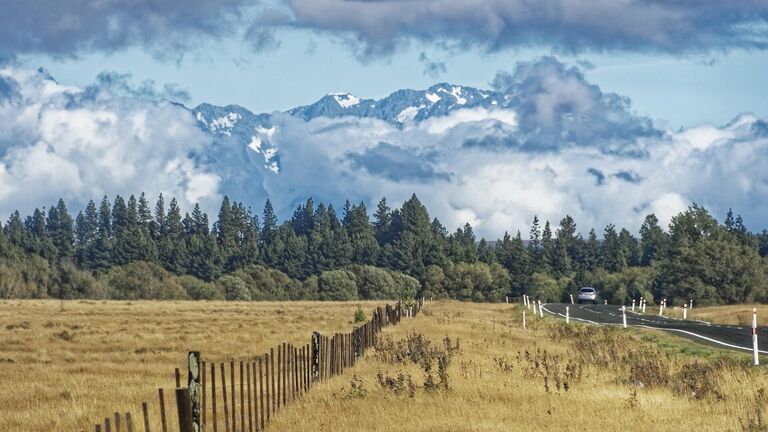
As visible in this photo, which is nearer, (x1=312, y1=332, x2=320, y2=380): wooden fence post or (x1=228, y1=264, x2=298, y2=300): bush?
(x1=312, y1=332, x2=320, y2=380): wooden fence post

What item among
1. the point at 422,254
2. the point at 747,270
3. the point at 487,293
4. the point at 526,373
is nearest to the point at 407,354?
the point at 526,373

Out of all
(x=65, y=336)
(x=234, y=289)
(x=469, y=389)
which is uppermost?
(x=234, y=289)

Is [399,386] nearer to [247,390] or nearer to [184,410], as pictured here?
[247,390]

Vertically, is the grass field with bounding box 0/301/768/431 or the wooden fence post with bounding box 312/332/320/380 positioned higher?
the wooden fence post with bounding box 312/332/320/380

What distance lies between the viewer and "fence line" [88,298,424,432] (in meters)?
12.7

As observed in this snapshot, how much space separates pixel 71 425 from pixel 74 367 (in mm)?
10666

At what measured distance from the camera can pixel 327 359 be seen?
2314 cm

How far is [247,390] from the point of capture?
17.2 metres

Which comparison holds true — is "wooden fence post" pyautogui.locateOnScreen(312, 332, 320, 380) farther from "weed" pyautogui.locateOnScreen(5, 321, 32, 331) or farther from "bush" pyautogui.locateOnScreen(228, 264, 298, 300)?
"bush" pyautogui.locateOnScreen(228, 264, 298, 300)

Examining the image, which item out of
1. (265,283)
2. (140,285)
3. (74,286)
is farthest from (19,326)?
(265,283)

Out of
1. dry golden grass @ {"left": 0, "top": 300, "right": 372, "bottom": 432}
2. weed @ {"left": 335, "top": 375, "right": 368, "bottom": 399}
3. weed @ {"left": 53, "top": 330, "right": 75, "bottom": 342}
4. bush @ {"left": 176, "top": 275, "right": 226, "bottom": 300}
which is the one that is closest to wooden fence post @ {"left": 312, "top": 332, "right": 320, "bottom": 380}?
weed @ {"left": 335, "top": 375, "right": 368, "bottom": 399}

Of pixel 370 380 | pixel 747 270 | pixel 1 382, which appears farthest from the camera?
pixel 747 270

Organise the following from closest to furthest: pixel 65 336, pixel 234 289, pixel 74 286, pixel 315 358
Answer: pixel 315 358, pixel 65 336, pixel 74 286, pixel 234 289

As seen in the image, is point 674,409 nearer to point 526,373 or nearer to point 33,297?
point 526,373
